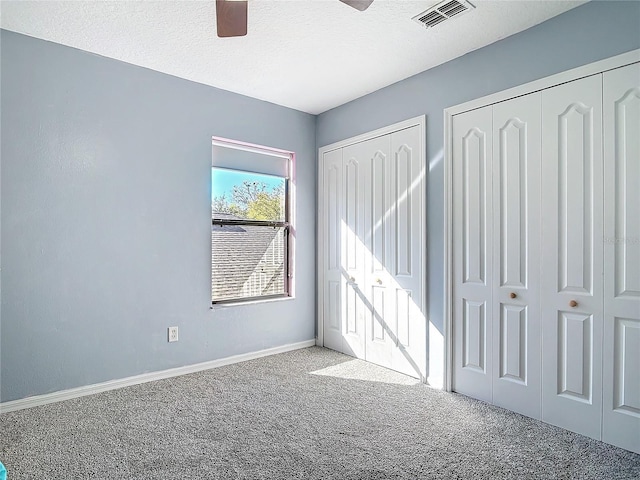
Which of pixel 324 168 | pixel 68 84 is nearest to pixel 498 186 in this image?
pixel 324 168

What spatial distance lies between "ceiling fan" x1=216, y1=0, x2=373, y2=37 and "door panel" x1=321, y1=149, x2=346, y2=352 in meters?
2.13

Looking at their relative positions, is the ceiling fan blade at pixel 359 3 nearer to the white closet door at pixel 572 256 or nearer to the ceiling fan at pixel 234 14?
the ceiling fan at pixel 234 14

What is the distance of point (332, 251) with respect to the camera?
4.17m

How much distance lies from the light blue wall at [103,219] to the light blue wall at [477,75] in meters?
1.35

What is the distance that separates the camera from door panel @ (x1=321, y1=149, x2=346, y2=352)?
408cm

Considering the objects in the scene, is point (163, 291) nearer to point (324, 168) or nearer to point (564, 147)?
point (324, 168)

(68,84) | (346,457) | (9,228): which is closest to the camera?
(346,457)

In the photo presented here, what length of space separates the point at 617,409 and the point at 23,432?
3454 millimetres

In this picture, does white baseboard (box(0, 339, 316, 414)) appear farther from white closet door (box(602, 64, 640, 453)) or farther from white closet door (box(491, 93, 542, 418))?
white closet door (box(602, 64, 640, 453))

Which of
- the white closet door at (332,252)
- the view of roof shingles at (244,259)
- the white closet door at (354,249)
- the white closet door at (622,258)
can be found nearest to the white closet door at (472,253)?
the white closet door at (622,258)

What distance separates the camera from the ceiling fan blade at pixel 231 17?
73.7 inches

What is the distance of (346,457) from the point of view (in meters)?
2.11

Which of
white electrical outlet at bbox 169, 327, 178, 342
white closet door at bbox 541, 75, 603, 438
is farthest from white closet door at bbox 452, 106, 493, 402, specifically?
white electrical outlet at bbox 169, 327, 178, 342

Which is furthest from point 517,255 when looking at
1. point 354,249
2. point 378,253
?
point 354,249
